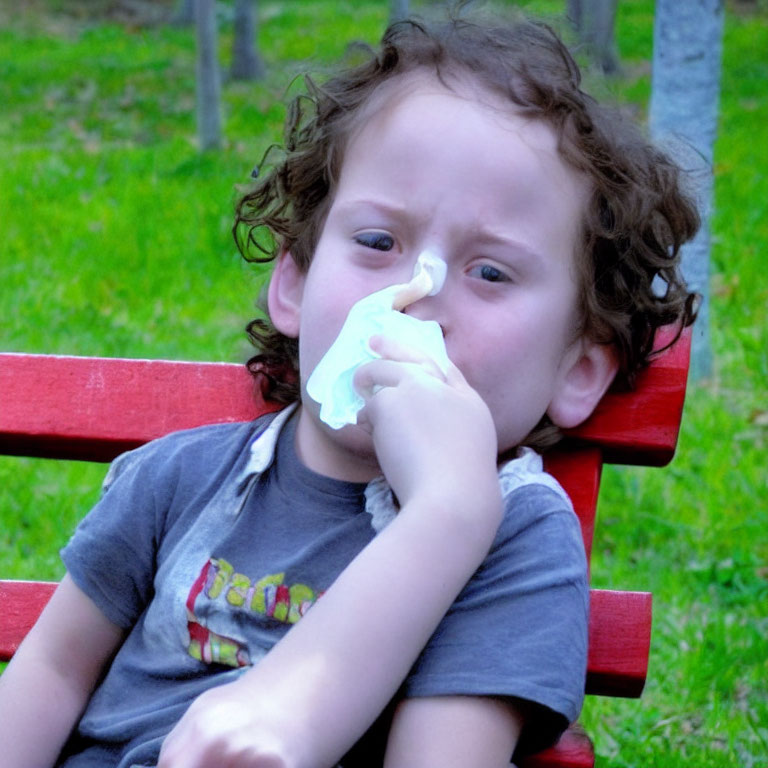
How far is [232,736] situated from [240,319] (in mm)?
4111

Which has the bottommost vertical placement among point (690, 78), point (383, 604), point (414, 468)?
point (690, 78)

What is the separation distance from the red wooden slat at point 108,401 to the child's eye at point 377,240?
442mm

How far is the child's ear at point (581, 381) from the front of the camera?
80.5 inches

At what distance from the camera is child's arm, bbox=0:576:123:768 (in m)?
1.94

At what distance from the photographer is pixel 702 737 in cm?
285

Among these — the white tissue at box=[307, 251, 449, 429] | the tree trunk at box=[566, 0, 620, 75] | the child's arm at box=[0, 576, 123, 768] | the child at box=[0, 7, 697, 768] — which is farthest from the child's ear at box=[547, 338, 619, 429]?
the tree trunk at box=[566, 0, 620, 75]

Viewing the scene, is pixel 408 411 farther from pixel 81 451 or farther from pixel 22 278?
pixel 22 278

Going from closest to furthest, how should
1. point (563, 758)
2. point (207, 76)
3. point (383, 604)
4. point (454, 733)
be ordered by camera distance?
point (383, 604) → point (454, 733) → point (563, 758) → point (207, 76)

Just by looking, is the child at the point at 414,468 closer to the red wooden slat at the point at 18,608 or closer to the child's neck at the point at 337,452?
the child's neck at the point at 337,452

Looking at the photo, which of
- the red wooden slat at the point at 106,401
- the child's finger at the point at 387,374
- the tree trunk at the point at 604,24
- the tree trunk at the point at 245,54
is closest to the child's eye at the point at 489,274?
the child's finger at the point at 387,374

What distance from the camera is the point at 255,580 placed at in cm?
188

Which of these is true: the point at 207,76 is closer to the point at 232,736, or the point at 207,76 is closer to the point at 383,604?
the point at 383,604

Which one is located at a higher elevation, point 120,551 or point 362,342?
point 362,342

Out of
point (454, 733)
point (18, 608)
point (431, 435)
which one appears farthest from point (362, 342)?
point (18, 608)
